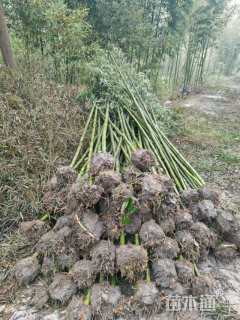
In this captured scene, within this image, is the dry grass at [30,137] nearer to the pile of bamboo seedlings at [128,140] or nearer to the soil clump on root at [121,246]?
the pile of bamboo seedlings at [128,140]

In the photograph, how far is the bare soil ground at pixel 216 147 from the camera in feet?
9.53

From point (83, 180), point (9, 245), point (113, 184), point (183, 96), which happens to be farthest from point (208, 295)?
point (183, 96)

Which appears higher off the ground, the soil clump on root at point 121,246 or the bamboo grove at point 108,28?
the bamboo grove at point 108,28

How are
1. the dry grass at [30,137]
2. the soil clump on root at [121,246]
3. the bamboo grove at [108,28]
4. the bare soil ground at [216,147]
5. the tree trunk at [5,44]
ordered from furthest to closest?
the bamboo grove at [108,28]
the tree trunk at [5,44]
the bare soil ground at [216,147]
the dry grass at [30,137]
the soil clump on root at [121,246]

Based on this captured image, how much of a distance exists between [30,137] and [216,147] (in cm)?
276

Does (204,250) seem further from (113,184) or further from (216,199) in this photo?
(113,184)

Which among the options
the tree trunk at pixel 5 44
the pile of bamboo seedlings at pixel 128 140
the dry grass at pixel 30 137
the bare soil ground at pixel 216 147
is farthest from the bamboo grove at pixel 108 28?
the bare soil ground at pixel 216 147

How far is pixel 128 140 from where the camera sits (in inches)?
91.0

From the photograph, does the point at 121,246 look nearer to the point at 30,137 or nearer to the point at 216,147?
the point at 30,137

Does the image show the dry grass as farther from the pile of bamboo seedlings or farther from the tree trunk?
the tree trunk

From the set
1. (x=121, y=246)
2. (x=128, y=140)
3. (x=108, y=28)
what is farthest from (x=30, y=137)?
(x=108, y=28)

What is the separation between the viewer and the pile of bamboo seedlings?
2123 millimetres

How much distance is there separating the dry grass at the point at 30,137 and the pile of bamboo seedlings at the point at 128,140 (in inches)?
10.4

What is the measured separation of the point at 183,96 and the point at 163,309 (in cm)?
956
